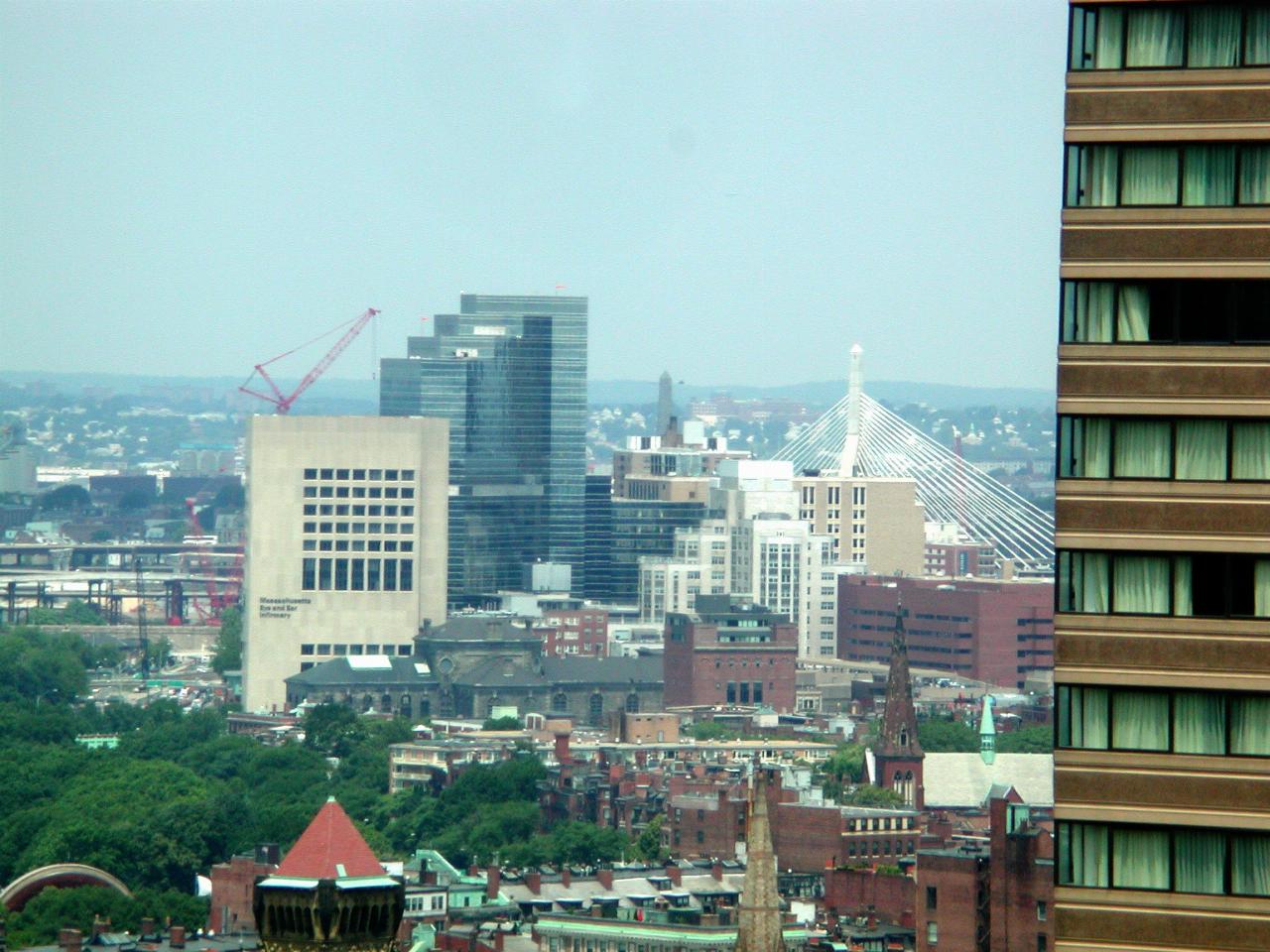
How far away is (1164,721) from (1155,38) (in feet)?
25.6

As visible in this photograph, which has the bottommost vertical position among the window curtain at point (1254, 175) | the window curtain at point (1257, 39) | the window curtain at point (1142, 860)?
the window curtain at point (1142, 860)

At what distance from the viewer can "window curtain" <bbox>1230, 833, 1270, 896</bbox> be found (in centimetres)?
4591

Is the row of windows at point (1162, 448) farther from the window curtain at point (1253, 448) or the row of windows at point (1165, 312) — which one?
the row of windows at point (1165, 312)

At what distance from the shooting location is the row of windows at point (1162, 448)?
153 feet

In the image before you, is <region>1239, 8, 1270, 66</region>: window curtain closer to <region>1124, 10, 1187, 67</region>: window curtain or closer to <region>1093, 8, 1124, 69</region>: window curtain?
<region>1124, 10, 1187, 67</region>: window curtain

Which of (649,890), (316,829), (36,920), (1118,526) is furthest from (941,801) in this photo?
(1118,526)

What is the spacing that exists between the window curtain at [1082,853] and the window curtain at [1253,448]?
14.4ft

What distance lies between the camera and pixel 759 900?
117375 millimetres

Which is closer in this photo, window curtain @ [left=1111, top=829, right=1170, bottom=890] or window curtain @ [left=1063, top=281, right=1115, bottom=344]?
window curtain @ [left=1111, top=829, right=1170, bottom=890]

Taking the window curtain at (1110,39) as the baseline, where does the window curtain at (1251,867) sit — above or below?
below

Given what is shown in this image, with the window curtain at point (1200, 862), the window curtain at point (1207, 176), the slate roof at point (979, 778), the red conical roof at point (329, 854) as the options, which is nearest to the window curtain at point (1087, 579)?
the window curtain at point (1200, 862)

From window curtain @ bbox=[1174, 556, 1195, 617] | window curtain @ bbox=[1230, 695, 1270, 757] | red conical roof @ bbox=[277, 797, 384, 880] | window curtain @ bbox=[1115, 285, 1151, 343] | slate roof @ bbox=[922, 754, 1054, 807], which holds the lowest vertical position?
slate roof @ bbox=[922, 754, 1054, 807]

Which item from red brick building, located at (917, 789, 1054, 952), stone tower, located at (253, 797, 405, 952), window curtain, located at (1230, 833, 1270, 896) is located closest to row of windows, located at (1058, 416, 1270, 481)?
window curtain, located at (1230, 833, 1270, 896)

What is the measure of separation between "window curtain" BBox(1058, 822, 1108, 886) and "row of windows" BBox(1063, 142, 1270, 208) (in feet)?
23.4
